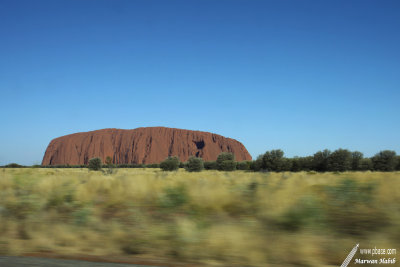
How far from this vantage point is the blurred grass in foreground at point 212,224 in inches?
168

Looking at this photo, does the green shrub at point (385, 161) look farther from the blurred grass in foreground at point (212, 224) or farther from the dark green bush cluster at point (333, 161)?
the blurred grass in foreground at point (212, 224)

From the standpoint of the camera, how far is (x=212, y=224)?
564cm

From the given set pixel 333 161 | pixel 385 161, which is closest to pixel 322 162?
pixel 333 161

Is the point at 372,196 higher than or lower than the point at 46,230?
higher

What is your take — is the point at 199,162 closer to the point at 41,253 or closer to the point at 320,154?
the point at 320,154

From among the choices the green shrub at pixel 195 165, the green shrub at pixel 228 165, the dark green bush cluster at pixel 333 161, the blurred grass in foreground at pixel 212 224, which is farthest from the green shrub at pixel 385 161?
the blurred grass in foreground at pixel 212 224

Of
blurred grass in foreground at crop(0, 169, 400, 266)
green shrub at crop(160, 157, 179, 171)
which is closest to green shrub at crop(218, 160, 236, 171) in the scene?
green shrub at crop(160, 157, 179, 171)

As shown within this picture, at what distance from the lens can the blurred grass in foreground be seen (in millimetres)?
4262

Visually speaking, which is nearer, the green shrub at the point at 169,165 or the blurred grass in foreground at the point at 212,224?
the blurred grass in foreground at the point at 212,224

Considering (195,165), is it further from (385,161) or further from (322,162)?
(385,161)

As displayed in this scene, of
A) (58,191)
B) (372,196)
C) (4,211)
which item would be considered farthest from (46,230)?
(372,196)

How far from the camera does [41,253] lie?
14.4 ft

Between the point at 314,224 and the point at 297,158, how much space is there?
216ft

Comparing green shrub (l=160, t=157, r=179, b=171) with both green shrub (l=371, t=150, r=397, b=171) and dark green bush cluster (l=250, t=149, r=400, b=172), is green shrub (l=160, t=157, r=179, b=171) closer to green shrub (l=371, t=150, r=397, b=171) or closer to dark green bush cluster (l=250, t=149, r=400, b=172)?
dark green bush cluster (l=250, t=149, r=400, b=172)
